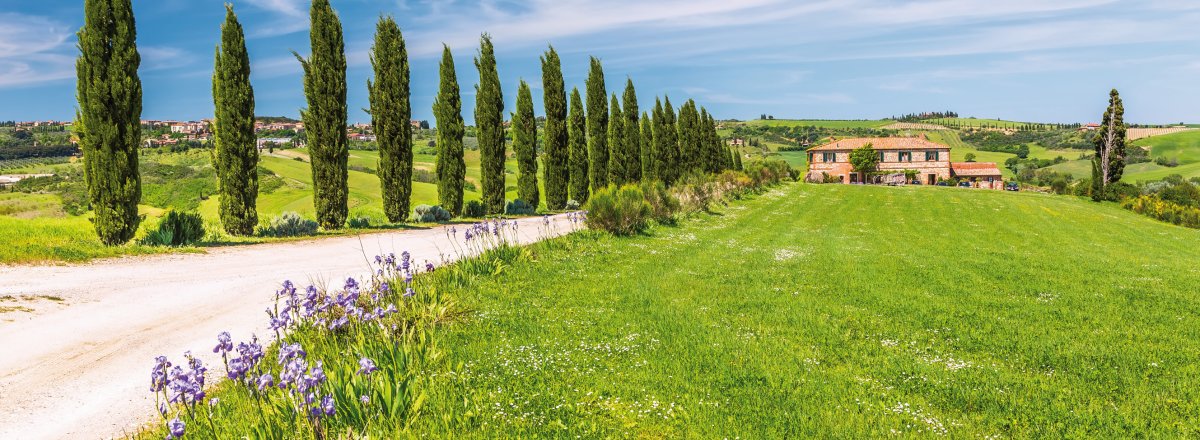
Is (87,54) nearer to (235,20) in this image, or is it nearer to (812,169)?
(235,20)

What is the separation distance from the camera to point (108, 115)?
13.3 m

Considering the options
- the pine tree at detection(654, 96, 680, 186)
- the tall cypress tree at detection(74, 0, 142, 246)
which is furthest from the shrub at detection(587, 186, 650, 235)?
the pine tree at detection(654, 96, 680, 186)

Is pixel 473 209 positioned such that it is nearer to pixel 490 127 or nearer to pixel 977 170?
pixel 490 127

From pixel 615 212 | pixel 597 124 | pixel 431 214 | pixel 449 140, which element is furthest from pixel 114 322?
pixel 597 124

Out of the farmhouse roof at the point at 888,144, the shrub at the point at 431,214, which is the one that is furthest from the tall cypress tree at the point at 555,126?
the farmhouse roof at the point at 888,144

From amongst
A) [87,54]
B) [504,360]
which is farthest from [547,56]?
[504,360]

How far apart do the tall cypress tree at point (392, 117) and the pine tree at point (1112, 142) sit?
5681 cm

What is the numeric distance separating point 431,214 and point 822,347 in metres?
18.6

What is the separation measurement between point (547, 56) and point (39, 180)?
107 ft

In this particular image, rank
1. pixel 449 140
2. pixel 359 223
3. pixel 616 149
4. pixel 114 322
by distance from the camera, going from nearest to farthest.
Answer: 1. pixel 114 322
2. pixel 359 223
3. pixel 449 140
4. pixel 616 149

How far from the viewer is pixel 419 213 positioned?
74.4 feet

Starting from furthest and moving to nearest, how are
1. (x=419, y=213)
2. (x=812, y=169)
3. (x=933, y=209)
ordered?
1. (x=812, y=169)
2. (x=933, y=209)
3. (x=419, y=213)

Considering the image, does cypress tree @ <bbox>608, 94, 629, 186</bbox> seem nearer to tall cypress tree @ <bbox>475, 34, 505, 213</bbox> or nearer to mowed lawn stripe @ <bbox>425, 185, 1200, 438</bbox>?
tall cypress tree @ <bbox>475, 34, 505, 213</bbox>

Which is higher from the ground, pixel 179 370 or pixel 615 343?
pixel 179 370
